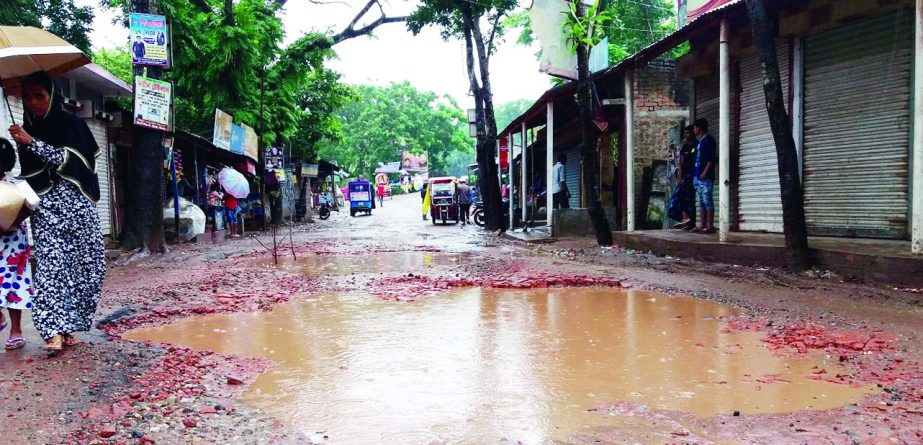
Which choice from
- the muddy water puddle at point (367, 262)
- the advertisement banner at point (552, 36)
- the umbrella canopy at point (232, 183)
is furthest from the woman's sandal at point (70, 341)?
the umbrella canopy at point (232, 183)

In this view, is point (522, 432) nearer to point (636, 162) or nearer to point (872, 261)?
point (872, 261)

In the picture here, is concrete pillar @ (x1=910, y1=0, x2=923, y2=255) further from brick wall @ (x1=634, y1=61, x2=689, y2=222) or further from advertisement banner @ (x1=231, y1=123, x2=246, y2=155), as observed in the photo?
advertisement banner @ (x1=231, y1=123, x2=246, y2=155)

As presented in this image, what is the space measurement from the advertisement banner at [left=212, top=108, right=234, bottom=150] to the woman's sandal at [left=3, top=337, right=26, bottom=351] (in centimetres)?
1210

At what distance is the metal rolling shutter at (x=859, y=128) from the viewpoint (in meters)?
7.08

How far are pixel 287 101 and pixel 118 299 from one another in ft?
48.5

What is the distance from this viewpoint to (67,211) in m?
3.75

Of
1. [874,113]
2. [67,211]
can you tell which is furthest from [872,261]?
[67,211]

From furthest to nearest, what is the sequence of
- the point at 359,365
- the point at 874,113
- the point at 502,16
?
the point at 502,16 → the point at 874,113 → the point at 359,365

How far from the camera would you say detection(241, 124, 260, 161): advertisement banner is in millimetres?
18095

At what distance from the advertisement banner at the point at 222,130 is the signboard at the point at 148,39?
5.04m

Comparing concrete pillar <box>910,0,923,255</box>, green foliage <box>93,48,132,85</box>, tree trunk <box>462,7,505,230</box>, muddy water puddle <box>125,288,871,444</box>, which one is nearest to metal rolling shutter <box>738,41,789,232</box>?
concrete pillar <box>910,0,923,255</box>

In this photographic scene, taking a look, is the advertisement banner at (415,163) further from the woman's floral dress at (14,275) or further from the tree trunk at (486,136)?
the woman's floral dress at (14,275)

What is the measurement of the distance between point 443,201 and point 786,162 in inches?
689

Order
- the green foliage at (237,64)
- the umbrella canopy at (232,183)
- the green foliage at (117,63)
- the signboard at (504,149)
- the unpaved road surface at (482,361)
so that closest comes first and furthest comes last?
1. the unpaved road surface at (482,361)
2. the umbrella canopy at (232,183)
3. the green foliage at (237,64)
4. the signboard at (504,149)
5. the green foliage at (117,63)
